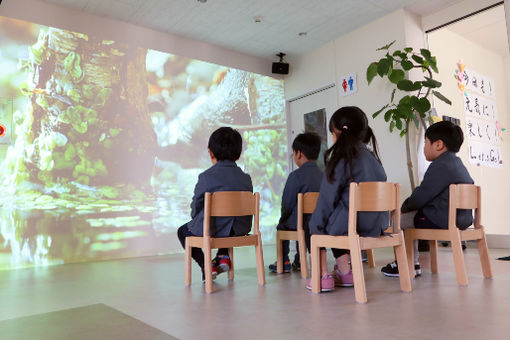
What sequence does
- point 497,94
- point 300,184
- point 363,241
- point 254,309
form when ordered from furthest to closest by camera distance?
point 497,94, point 300,184, point 363,241, point 254,309

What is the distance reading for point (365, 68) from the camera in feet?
15.0

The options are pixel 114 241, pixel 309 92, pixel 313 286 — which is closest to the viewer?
pixel 313 286

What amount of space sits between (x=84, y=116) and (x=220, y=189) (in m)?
2.39

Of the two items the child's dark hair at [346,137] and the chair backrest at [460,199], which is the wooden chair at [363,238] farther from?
the chair backrest at [460,199]

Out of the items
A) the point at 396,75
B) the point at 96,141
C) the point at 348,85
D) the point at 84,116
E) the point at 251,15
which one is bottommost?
the point at 96,141

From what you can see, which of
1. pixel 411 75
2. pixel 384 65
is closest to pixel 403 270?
pixel 384 65

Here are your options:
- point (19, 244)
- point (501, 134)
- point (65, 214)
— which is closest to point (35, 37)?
point (65, 214)

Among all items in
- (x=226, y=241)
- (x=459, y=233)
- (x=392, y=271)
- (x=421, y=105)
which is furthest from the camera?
(x=421, y=105)

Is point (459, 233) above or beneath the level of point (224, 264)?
above

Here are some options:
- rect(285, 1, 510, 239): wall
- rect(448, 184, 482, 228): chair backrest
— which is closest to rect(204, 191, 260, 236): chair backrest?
rect(448, 184, 482, 228): chair backrest

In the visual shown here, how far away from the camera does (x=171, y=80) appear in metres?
4.61

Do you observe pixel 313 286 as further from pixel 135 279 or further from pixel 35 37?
pixel 35 37

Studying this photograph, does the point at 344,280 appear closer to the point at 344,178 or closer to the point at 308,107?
the point at 344,178

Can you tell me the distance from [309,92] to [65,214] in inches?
134
